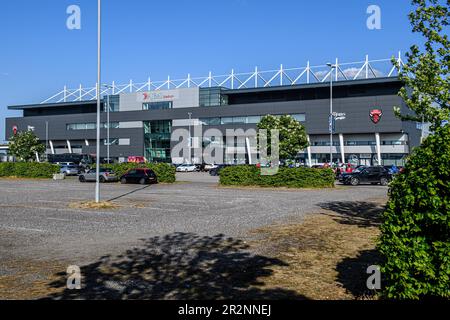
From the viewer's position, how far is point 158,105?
9806 cm

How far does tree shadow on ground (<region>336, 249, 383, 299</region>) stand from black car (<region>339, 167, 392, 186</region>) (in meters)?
27.3

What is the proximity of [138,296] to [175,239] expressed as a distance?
15.4 feet

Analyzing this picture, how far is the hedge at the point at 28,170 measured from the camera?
4688 centimetres

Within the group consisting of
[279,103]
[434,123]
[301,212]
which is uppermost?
[279,103]

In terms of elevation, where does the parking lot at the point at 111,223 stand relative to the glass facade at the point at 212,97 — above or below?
below

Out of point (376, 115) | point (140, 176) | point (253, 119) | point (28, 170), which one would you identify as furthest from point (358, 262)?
point (253, 119)

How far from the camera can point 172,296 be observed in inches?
252

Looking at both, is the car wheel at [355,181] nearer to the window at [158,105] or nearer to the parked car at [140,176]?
the parked car at [140,176]

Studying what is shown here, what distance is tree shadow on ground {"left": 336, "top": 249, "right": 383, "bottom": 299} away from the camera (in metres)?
6.49

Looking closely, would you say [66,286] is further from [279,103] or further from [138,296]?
[279,103]

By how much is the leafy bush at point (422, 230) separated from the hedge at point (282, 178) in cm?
2677

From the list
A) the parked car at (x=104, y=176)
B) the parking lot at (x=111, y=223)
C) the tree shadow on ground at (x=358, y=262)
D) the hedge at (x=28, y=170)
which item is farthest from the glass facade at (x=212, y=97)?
the tree shadow on ground at (x=358, y=262)

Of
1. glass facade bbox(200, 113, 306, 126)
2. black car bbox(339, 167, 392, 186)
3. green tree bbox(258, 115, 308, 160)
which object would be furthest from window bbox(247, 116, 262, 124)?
black car bbox(339, 167, 392, 186)
